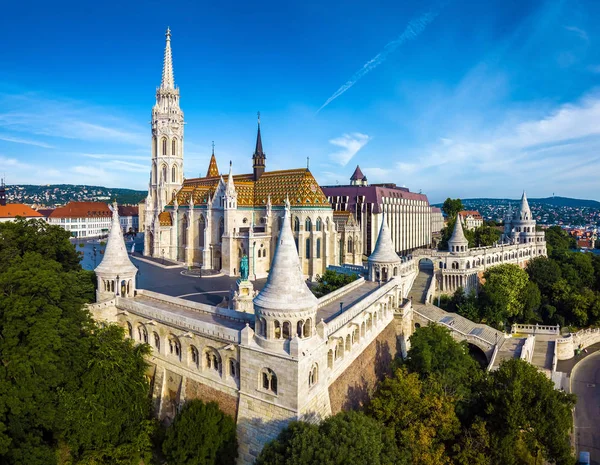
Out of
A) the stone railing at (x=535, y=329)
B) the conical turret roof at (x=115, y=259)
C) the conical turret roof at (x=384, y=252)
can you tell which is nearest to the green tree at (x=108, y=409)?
the conical turret roof at (x=115, y=259)

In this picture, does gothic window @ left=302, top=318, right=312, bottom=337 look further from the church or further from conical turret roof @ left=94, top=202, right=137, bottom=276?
the church

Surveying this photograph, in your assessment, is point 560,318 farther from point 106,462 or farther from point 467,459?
point 106,462

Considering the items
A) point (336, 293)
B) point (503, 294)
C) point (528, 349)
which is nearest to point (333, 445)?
point (336, 293)

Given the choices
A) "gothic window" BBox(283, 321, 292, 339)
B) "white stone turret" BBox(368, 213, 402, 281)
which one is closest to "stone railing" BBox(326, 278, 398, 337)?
"white stone turret" BBox(368, 213, 402, 281)

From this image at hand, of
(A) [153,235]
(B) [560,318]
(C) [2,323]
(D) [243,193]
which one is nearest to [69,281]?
(C) [2,323]

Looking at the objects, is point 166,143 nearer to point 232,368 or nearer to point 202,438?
point 232,368

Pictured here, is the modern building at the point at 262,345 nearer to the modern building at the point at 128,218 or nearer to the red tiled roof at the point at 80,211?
the red tiled roof at the point at 80,211
